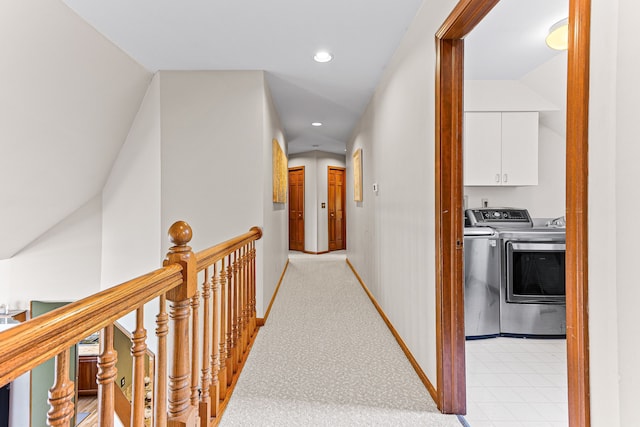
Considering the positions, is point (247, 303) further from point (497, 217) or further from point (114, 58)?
point (497, 217)

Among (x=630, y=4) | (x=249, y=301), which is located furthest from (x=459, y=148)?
(x=249, y=301)

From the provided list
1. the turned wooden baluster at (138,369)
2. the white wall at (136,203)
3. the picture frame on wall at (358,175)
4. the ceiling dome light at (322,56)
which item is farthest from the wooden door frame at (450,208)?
the picture frame on wall at (358,175)

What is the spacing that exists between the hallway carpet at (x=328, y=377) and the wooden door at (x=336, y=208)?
14.1ft

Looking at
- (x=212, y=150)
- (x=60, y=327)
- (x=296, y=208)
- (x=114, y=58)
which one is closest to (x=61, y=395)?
(x=60, y=327)

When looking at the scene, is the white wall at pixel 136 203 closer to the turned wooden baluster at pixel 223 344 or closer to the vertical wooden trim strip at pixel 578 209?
the turned wooden baluster at pixel 223 344

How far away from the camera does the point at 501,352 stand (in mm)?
2379

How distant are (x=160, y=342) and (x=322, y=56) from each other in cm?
250

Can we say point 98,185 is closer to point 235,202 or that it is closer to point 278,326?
point 235,202

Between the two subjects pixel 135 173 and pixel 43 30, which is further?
pixel 135 173

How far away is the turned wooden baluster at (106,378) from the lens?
755mm

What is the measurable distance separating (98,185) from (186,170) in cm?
93

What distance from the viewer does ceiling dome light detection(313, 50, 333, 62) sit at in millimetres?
2693

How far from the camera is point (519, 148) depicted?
2.99 m

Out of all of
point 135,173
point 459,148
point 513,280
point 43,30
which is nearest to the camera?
point 459,148
